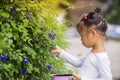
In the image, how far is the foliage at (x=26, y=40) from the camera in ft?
11.3

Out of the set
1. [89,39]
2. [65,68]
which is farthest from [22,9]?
[65,68]

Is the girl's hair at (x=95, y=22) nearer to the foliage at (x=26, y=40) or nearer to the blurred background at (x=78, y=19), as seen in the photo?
the foliage at (x=26, y=40)

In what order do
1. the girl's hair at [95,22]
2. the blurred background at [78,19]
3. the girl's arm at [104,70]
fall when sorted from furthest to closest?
the blurred background at [78,19] → the girl's hair at [95,22] → the girl's arm at [104,70]

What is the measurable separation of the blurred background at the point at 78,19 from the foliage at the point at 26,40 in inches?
22.0

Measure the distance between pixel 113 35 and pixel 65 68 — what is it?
13.7 meters

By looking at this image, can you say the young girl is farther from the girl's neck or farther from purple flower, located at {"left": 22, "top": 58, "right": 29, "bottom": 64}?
purple flower, located at {"left": 22, "top": 58, "right": 29, "bottom": 64}

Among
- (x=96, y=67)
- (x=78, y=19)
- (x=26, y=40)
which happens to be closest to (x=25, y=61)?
(x=26, y=40)

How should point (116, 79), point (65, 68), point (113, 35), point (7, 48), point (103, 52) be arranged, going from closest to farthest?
1. point (7, 48)
2. point (103, 52)
3. point (65, 68)
4. point (116, 79)
5. point (113, 35)

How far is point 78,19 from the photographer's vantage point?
4914 millimetres

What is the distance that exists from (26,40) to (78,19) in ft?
4.85

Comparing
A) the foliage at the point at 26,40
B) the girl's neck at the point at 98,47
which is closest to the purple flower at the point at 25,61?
the foliage at the point at 26,40

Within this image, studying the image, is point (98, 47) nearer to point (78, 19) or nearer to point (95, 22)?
point (95, 22)

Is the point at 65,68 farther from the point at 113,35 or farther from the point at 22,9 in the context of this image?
the point at 113,35

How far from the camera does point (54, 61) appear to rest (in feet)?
12.6
